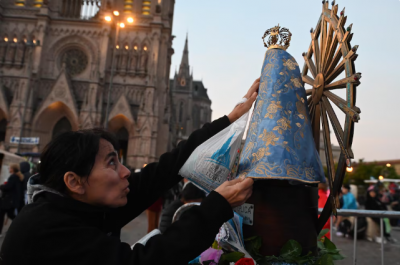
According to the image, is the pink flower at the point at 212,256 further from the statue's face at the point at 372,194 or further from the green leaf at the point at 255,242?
the statue's face at the point at 372,194

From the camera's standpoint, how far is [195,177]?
158cm

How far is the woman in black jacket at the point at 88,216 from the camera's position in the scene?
1100 mm

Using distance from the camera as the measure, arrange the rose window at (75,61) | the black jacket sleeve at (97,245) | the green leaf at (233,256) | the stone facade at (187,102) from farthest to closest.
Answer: the stone facade at (187,102)
the rose window at (75,61)
the green leaf at (233,256)
the black jacket sleeve at (97,245)

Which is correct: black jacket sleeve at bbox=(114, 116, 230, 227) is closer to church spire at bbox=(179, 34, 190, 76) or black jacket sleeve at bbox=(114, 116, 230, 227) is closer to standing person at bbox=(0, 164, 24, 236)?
standing person at bbox=(0, 164, 24, 236)

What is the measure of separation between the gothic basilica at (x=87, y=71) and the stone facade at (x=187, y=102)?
2620cm

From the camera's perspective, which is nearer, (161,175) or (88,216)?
(88,216)

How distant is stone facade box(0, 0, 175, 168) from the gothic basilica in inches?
3.4

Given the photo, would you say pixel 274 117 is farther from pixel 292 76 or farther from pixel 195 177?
pixel 195 177

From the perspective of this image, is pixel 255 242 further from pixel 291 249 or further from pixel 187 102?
pixel 187 102

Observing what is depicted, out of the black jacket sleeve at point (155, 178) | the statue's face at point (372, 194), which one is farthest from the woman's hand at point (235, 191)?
the statue's face at point (372, 194)

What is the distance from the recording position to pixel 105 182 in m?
1.34

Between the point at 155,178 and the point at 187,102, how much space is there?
58509 millimetres

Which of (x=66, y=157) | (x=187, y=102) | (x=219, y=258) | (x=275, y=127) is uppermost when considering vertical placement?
(x=187, y=102)

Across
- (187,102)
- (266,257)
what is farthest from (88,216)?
(187,102)
